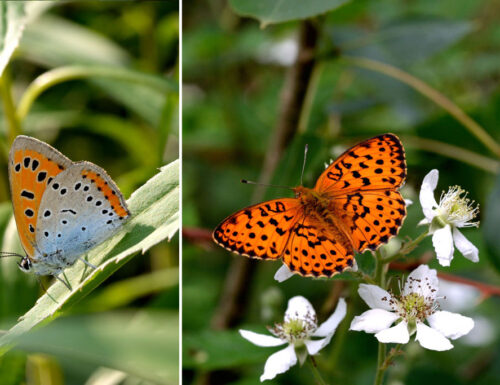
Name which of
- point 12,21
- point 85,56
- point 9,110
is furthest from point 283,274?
point 85,56

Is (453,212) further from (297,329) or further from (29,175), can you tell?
(29,175)

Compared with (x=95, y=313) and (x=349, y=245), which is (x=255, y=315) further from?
(x=349, y=245)

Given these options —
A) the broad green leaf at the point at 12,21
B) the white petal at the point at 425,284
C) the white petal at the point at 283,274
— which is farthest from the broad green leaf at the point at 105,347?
the broad green leaf at the point at 12,21

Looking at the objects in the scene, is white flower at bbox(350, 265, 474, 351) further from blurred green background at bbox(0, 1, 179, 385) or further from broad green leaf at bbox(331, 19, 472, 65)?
broad green leaf at bbox(331, 19, 472, 65)

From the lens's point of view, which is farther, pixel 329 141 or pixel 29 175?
pixel 329 141

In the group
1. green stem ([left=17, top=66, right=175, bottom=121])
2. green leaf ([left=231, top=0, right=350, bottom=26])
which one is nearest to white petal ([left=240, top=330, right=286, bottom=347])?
green leaf ([left=231, top=0, right=350, bottom=26])

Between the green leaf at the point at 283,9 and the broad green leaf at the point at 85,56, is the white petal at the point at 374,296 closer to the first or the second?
the green leaf at the point at 283,9

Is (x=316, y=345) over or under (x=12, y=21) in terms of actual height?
under
